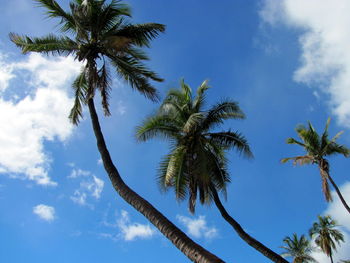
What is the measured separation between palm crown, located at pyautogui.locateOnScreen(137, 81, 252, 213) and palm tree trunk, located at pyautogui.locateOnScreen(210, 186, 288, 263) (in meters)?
0.73

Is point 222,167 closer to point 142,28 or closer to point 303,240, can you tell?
point 142,28

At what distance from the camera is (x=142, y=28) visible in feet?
45.0

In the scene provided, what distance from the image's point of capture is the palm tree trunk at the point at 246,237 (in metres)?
13.8

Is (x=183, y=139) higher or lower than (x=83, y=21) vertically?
higher

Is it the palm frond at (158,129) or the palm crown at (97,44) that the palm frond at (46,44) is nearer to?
the palm crown at (97,44)

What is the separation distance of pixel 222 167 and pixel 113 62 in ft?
26.5

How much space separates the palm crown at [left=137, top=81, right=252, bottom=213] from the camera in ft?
54.2

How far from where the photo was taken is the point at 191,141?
16.9 m

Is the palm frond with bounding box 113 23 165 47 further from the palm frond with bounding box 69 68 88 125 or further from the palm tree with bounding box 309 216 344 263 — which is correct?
the palm tree with bounding box 309 216 344 263

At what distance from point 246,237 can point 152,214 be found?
28.9 ft

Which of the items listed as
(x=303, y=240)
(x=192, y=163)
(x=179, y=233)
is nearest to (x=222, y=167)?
(x=192, y=163)

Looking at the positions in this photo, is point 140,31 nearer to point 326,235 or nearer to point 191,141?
point 191,141

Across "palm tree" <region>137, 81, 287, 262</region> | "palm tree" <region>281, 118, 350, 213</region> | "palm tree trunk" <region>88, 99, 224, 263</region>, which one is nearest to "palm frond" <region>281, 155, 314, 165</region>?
"palm tree" <region>281, 118, 350, 213</region>

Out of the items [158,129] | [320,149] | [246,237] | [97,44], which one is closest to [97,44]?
[97,44]
